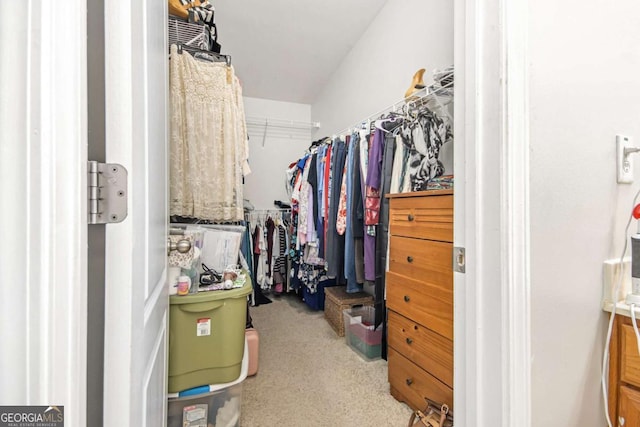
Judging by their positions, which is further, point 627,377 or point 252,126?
point 252,126

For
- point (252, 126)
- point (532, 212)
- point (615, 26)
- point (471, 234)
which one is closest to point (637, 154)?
point (615, 26)

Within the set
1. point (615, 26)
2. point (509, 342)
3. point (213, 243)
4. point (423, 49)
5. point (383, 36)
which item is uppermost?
point (383, 36)

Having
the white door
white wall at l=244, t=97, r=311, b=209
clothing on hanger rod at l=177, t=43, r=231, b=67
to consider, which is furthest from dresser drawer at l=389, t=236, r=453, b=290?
white wall at l=244, t=97, r=311, b=209

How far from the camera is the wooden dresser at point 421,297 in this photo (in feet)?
3.92

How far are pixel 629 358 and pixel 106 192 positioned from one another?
49.4 inches

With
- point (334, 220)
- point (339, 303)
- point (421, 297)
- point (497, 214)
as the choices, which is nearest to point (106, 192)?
point (497, 214)

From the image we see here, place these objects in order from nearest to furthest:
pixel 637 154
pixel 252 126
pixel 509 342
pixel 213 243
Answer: pixel 509 342 < pixel 637 154 < pixel 213 243 < pixel 252 126

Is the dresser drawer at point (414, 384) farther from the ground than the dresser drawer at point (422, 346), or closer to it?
closer to it

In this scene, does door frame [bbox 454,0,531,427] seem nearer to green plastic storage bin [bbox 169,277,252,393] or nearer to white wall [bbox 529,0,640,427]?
white wall [bbox 529,0,640,427]

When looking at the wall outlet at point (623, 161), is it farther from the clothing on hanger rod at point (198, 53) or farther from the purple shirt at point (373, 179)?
the clothing on hanger rod at point (198, 53)

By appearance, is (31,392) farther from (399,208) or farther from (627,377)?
(399,208)

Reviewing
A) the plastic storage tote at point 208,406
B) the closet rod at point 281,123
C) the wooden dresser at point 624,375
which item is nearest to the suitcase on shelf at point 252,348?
the plastic storage tote at point 208,406

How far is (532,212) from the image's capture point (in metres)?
0.61

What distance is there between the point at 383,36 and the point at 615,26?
1.75 m
